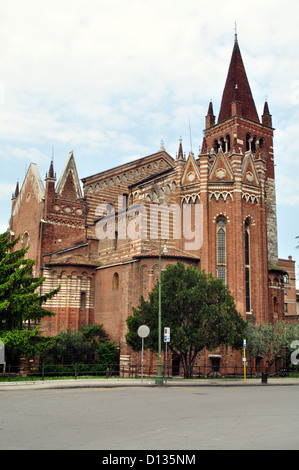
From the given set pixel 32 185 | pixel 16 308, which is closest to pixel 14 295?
pixel 16 308

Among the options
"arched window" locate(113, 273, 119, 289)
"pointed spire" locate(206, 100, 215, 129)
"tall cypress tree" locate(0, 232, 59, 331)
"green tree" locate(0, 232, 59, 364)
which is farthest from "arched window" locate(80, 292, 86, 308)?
"pointed spire" locate(206, 100, 215, 129)

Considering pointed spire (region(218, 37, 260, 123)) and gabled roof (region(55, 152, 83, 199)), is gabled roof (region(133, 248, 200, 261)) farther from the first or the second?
pointed spire (region(218, 37, 260, 123))

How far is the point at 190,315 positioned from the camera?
103ft

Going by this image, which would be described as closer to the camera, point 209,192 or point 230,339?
point 230,339

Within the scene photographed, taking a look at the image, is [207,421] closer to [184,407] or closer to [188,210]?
[184,407]

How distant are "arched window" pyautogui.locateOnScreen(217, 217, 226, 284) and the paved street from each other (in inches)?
889

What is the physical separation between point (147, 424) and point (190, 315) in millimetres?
20116

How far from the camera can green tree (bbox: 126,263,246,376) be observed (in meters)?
31.0

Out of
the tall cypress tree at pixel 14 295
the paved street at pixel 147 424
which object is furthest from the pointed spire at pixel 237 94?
the paved street at pixel 147 424

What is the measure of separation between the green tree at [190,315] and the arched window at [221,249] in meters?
7.55

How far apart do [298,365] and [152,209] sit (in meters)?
19.7

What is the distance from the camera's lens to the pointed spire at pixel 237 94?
57094 mm

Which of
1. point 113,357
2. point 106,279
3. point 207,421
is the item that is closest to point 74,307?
point 106,279

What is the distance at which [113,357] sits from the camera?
131 feet
